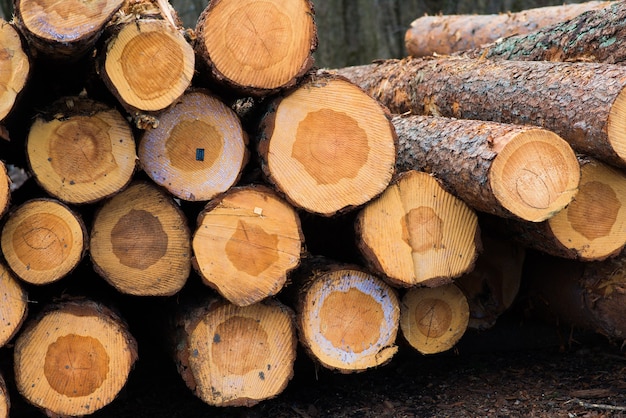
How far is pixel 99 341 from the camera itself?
2822 mm

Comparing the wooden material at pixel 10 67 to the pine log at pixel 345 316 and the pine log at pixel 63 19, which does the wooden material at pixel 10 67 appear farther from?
the pine log at pixel 345 316

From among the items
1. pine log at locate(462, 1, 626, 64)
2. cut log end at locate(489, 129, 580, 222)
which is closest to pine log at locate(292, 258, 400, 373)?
cut log end at locate(489, 129, 580, 222)

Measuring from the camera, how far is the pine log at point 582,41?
3.41 metres

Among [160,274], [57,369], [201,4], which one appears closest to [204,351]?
[160,274]

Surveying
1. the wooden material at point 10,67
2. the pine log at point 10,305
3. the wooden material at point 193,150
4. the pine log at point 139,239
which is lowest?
the pine log at point 10,305

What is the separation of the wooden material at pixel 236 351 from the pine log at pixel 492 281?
1.02 m

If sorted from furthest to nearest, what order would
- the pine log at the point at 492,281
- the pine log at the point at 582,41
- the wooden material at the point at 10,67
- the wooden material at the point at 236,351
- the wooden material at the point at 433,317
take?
1. the pine log at the point at 492,281
2. the pine log at the point at 582,41
3. the wooden material at the point at 433,317
4. the wooden material at the point at 236,351
5. the wooden material at the point at 10,67

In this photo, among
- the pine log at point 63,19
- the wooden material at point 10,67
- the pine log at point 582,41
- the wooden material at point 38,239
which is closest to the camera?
the pine log at point 63,19

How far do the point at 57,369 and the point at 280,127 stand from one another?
1.20m

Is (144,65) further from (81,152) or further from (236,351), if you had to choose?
(236,351)

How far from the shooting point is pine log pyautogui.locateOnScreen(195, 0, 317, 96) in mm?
→ 2725

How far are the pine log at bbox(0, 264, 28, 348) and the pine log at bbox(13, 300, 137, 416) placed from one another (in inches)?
3.4

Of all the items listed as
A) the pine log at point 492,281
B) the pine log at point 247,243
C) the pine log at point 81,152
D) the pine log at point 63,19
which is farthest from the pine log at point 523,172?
the pine log at point 63,19

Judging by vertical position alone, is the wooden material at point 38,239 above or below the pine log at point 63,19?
below
